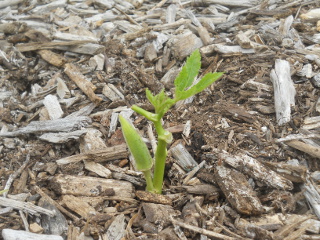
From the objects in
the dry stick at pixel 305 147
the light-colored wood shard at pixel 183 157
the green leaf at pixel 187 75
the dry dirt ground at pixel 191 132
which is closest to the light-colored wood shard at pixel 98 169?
the dry dirt ground at pixel 191 132

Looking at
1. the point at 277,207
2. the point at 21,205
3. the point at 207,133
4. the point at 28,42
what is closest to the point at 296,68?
the point at 207,133

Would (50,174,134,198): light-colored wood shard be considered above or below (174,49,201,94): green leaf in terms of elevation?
below

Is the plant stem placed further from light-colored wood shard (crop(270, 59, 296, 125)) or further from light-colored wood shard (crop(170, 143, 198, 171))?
light-colored wood shard (crop(270, 59, 296, 125))

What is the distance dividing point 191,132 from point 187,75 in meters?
0.79

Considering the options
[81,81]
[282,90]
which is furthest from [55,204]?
[282,90]

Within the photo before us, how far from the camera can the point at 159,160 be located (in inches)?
85.7

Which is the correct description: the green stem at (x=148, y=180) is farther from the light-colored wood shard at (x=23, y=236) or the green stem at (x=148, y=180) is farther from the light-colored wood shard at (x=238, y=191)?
the light-colored wood shard at (x=23, y=236)

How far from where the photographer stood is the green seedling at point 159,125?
186cm

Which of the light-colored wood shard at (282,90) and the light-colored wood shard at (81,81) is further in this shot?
the light-colored wood shard at (81,81)

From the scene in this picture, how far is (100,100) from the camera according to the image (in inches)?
117

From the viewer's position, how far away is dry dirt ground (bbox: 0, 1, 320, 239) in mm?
2123

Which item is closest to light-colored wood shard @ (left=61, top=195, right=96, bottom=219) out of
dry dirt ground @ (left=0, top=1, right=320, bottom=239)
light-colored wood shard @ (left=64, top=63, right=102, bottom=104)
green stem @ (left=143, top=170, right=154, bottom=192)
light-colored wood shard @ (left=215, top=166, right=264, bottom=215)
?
dry dirt ground @ (left=0, top=1, right=320, bottom=239)

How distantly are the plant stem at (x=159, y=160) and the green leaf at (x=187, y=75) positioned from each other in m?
0.25

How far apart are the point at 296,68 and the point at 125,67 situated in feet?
4.38
